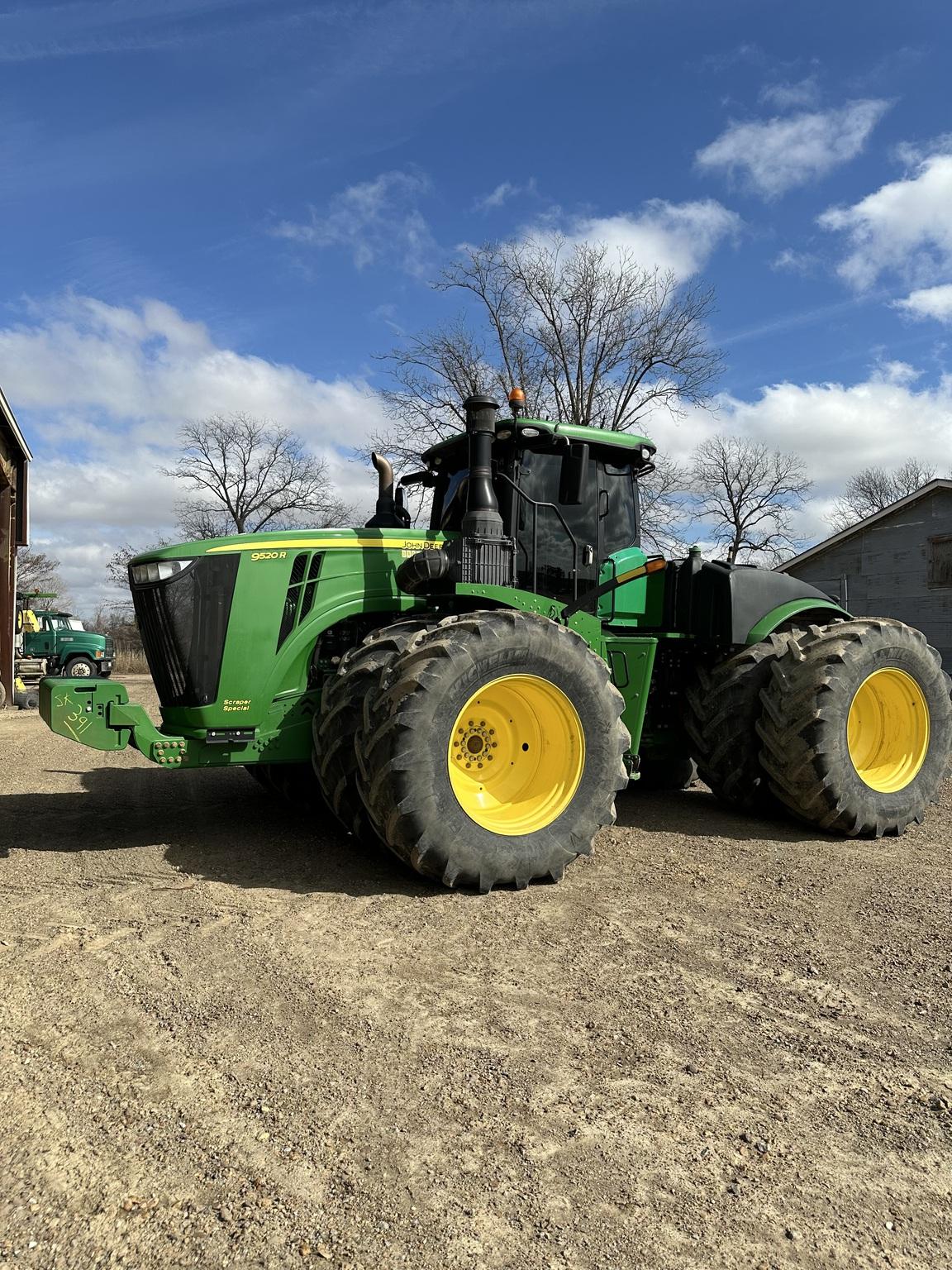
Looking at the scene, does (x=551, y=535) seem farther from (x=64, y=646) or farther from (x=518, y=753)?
(x=64, y=646)

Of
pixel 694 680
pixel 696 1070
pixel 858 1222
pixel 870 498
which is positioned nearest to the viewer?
pixel 858 1222

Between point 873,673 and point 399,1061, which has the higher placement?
point 873,673

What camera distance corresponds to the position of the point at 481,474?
5379 millimetres

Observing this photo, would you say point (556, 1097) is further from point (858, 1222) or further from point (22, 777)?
point (22, 777)

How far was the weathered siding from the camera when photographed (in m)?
17.9

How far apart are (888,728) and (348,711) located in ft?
14.0

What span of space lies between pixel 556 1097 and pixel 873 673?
459 centimetres

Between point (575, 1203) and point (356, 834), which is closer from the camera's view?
point (575, 1203)

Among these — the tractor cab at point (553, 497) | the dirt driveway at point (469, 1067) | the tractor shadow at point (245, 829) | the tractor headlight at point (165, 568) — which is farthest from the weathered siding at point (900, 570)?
the tractor headlight at point (165, 568)

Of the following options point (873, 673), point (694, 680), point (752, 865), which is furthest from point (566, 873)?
point (873, 673)

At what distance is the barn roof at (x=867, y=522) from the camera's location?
59.2 feet

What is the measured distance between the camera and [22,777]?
27.0 ft

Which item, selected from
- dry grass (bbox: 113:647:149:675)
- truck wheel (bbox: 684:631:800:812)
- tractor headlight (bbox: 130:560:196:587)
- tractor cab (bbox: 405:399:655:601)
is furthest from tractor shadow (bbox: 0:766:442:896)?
dry grass (bbox: 113:647:149:675)

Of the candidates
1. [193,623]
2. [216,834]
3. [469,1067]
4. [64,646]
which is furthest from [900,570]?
[64,646]
